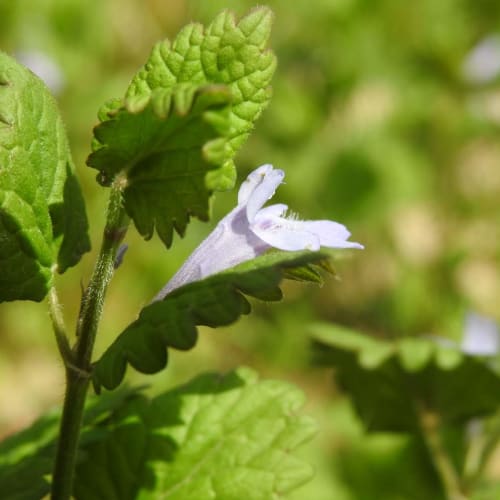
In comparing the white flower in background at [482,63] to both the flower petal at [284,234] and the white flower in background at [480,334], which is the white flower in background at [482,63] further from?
the flower petal at [284,234]

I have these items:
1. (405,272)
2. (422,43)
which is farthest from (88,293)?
(422,43)

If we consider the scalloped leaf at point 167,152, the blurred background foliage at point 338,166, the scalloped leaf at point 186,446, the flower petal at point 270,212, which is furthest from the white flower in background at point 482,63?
the scalloped leaf at point 167,152

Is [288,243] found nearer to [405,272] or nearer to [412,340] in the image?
[412,340]

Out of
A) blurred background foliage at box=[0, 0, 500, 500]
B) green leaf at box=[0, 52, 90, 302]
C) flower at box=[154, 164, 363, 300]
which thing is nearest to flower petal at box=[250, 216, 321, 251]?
flower at box=[154, 164, 363, 300]

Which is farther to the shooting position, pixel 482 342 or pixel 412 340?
pixel 482 342

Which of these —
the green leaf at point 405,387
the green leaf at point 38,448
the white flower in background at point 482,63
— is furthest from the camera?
the white flower in background at point 482,63

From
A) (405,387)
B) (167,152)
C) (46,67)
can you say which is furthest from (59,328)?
(46,67)


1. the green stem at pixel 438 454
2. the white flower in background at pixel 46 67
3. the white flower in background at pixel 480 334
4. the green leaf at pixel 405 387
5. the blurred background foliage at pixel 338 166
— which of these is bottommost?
the green stem at pixel 438 454

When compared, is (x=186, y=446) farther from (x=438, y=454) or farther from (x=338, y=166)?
(x=338, y=166)
